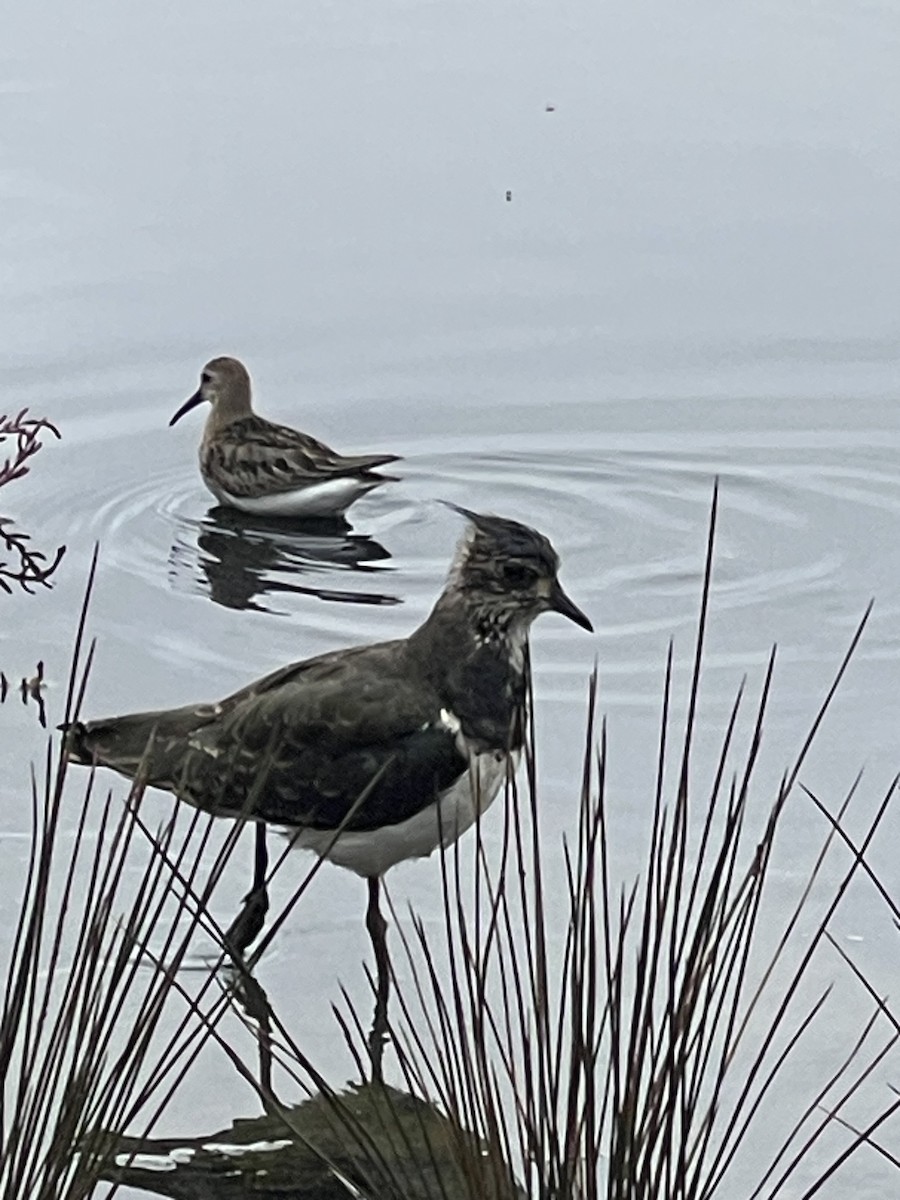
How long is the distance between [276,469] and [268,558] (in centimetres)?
27

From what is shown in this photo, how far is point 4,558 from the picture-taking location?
6.39 m

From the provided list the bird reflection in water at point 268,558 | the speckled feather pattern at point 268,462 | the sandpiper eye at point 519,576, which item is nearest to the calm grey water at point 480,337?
the bird reflection in water at point 268,558

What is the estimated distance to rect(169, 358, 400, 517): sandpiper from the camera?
22.3 feet

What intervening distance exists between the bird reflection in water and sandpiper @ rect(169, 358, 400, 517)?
0.05 meters

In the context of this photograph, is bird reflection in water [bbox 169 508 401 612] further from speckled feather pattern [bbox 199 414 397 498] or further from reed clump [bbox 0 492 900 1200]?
reed clump [bbox 0 492 900 1200]

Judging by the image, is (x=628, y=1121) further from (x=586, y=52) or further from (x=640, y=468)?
(x=586, y=52)

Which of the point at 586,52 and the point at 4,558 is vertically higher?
the point at 586,52

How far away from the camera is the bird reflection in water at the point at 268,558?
6.33 metres

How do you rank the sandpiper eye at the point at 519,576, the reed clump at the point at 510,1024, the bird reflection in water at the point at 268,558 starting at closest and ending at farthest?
the reed clump at the point at 510,1024, the sandpiper eye at the point at 519,576, the bird reflection in water at the point at 268,558

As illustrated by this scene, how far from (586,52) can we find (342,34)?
1002mm

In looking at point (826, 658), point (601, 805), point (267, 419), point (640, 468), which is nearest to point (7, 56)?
point (267, 419)

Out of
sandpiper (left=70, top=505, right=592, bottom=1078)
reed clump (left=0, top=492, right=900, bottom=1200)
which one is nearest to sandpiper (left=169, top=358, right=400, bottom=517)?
reed clump (left=0, top=492, right=900, bottom=1200)

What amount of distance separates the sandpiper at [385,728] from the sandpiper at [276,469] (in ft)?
6.70

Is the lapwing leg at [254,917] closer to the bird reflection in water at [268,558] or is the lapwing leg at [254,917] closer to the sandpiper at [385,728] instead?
the sandpiper at [385,728]
